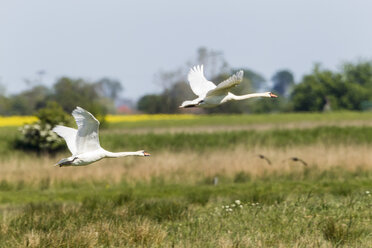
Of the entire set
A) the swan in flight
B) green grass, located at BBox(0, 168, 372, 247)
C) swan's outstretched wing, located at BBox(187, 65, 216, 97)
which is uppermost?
swan's outstretched wing, located at BBox(187, 65, 216, 97)

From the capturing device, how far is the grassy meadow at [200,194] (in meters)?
11.7

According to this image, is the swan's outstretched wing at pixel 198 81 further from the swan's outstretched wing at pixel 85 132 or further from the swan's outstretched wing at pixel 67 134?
the swan's outstretched wing at pixel 67 134

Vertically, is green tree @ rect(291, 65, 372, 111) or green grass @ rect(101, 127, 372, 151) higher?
green tree @ rect(291, 65, 372, 111)

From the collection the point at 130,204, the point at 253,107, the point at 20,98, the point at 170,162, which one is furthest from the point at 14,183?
the point at 253,107

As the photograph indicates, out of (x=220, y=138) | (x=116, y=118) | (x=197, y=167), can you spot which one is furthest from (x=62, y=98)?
(x=197, y=167)

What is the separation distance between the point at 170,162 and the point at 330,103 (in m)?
72.0

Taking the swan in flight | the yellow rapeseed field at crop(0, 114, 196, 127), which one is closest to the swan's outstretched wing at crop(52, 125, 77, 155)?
the swan in flight

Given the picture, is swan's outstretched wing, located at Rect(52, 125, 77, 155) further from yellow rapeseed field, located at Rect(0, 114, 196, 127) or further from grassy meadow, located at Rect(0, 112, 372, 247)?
yellow rapeseed field, located at Rect(0, 114, 196, 127)

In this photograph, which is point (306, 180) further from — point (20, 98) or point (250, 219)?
→ point (20, 98)

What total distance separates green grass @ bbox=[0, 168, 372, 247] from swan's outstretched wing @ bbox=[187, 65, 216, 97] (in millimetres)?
2770

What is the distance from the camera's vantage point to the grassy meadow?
11664 millimetres

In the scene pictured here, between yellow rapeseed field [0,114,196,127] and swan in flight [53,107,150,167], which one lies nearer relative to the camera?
swan in flight [53,107,150,167]

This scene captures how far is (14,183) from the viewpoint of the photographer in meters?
22.6

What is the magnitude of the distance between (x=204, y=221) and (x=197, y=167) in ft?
34.6
